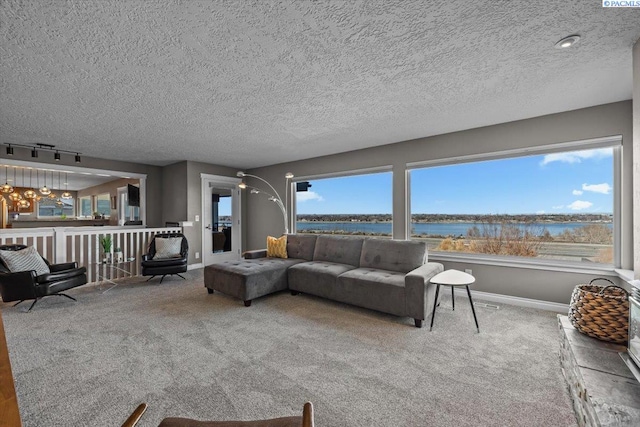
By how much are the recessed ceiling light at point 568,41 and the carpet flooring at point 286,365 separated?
241cm

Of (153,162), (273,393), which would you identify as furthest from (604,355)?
(153,162)

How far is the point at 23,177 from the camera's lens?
7.89m

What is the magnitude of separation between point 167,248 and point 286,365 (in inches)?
155

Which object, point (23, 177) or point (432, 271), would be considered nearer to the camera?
point (432, 271)

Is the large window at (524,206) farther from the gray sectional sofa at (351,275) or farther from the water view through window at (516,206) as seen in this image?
the gray sectional sofa at (351,275)

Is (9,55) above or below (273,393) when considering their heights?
above

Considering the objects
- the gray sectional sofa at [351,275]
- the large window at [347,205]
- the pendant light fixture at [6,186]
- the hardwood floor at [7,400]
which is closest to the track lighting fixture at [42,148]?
the pendant light fixture at [6,186]

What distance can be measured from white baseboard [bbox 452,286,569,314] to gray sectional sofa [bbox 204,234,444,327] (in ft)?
2.07

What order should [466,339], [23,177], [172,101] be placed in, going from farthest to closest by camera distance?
1. [23,177]
2. [172,101]
3. [466,339]

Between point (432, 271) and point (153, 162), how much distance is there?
244 inches

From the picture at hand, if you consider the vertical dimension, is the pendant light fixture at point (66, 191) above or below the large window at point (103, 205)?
above

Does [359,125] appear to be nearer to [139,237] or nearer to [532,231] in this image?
[532,231]

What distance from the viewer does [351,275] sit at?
3539 mm

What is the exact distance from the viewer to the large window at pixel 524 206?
10.8ft
